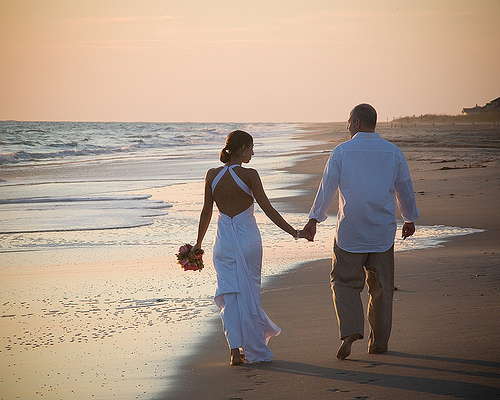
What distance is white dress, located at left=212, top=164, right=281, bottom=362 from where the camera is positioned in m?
4.41

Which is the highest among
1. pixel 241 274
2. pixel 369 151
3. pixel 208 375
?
pixel 369 151

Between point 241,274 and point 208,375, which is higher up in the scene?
point 241,274

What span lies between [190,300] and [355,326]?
2181 mm

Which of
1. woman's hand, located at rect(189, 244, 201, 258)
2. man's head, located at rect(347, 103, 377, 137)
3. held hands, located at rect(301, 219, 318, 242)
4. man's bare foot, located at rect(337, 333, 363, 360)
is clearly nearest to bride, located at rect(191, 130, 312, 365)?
held hands, located at rect(301, 219, 318, 242)

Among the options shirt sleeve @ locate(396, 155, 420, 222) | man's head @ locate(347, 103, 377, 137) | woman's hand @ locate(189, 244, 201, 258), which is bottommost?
woman's hand @ locate(189, 244, 201, 258)

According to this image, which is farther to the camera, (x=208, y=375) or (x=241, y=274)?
(x=241, y=274)

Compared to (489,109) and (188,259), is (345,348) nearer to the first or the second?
(188,259)

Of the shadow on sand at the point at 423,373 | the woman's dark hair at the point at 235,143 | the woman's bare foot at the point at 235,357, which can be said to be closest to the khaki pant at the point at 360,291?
the shadow on sand at the point at 423,373

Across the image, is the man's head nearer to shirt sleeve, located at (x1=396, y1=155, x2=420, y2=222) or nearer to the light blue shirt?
the light blue shirt

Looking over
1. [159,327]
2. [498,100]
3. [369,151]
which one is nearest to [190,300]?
[159,327]

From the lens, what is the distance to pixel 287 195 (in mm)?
15375

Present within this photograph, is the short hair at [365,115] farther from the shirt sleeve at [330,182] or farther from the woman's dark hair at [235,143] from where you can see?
the woman's dark hair at [235,143]

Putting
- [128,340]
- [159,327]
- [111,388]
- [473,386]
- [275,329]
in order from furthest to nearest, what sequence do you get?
[159,327] < [128,340] < [275,329] < [111,388] < [473,386]

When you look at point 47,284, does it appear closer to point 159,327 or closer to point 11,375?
point 159,327
